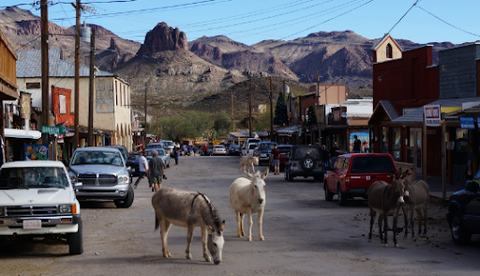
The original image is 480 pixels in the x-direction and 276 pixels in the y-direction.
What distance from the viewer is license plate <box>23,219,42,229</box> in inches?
464

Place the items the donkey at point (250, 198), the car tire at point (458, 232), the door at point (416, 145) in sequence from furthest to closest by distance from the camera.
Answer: the door at point (416, 145) < the donkey at point (250, 198) < the car tire at point (458, 232)

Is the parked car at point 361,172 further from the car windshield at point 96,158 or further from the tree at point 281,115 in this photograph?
the tree at point 281,115

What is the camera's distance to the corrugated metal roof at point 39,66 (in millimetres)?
62656

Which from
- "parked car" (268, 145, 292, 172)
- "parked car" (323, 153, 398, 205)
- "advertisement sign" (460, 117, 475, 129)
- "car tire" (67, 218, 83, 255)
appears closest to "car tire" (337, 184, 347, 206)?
"parked car" (323, 153, 398, 205)

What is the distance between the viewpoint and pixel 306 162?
109 feet

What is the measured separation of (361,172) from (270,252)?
31.1 feet

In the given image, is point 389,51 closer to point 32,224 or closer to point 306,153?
point 306,153

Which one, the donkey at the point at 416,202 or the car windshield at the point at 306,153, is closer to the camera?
the donkey at the point at 416,202

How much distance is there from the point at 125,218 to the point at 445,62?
810 inches

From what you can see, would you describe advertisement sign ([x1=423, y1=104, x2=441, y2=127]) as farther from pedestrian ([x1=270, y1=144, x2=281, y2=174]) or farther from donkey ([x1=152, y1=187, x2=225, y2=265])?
pedestrian ([x1=270, y1=144, x2=281, y2=174])

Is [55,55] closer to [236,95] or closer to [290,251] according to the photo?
[290,251]

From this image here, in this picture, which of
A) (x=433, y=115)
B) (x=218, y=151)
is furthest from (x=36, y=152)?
(x=218, y=151)

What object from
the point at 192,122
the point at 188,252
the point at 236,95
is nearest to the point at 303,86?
the point at 236,95

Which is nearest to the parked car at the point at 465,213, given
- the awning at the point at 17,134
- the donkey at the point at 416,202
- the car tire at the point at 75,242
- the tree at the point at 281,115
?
the donkey at the point at 416,202
